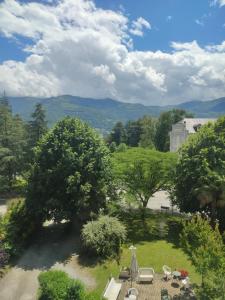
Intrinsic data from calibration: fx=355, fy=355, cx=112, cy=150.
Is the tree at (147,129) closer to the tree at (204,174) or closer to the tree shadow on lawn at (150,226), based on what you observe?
the tree shadow on lawn at (150,226)

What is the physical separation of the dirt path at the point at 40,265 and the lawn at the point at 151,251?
4.82ft

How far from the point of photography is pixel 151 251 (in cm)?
3138

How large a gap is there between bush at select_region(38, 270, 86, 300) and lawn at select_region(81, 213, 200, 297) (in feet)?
8.53

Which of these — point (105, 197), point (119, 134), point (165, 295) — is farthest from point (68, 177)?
point (119, 134)

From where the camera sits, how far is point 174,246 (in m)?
32.5

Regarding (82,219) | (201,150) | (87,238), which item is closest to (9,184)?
(82,219)

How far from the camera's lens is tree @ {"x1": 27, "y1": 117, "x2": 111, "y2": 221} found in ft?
105

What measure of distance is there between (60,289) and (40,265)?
764 centimetres

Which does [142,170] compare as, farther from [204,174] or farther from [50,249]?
[50,249]

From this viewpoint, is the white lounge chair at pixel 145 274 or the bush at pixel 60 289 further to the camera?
the white lounge chair at pixel 145 274

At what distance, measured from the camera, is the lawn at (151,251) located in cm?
2795

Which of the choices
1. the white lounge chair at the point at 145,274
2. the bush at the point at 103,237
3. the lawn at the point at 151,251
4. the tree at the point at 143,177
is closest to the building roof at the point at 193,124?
the lawn at the point at 151,251

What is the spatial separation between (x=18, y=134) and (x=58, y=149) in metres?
27.3

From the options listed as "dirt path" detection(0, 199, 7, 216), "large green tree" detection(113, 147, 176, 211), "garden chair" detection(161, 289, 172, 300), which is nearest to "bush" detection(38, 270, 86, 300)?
"garden chair" detection(161, 289, 172, 300)
